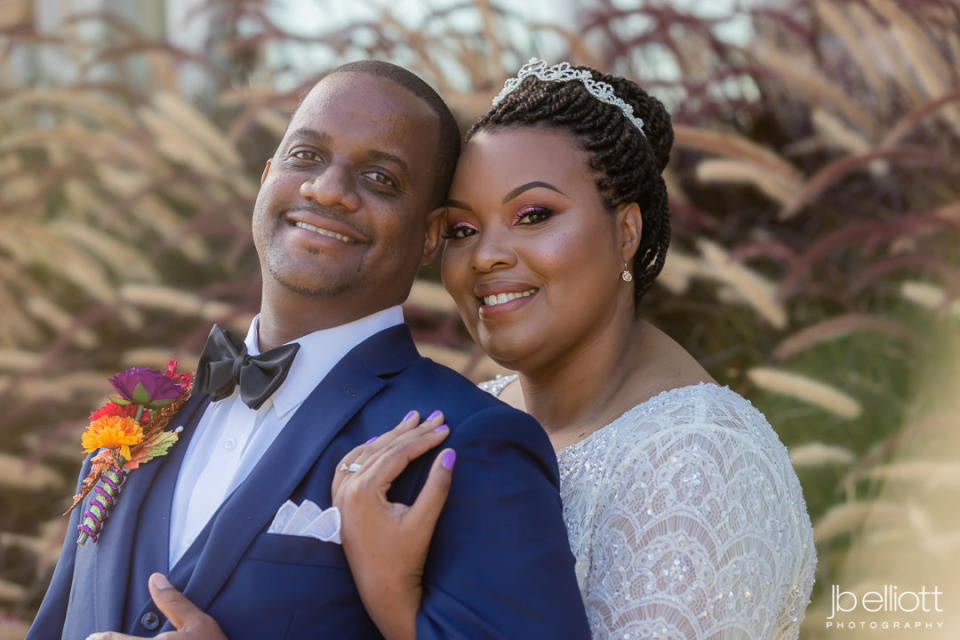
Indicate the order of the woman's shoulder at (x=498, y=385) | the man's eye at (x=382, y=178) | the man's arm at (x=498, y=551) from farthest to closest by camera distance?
the woman's shoulder at (x=498, y=385) < the man's eye at (x=382, y=178) < the man's arm at (x=498, y=551)

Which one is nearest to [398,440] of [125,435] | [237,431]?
[237,431]

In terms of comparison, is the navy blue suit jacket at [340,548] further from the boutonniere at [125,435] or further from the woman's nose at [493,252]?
the woman's nose at [493,252]

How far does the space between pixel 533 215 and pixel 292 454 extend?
3.15 feet

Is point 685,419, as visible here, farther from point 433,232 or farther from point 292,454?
point 292,454

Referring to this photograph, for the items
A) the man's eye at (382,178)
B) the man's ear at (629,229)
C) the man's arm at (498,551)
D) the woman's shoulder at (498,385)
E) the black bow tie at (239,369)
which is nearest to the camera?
the man's arm at (498,551)

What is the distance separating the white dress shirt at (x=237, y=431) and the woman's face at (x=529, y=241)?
0.33 meters

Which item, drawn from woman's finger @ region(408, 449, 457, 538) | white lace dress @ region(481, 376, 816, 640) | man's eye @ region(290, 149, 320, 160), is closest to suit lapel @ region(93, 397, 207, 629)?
woman's finger @ region(408, 449, 457, 538)

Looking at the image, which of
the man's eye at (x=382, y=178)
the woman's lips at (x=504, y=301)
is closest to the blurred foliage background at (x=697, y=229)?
the woman's lips at (x=504, y=301)

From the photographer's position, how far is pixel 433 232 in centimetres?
297

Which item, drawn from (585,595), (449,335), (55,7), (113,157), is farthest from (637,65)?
(55,7)

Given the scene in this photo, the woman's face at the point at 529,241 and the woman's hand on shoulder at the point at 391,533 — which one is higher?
the woman's face at the point at 529,241

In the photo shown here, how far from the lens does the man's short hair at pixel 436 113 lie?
9.34 feet

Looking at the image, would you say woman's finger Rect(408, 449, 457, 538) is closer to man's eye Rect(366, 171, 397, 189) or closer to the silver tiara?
man's eye Rect(366, 171, 397, 189)

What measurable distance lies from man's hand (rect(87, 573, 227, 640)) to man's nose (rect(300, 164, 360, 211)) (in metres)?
0.92
